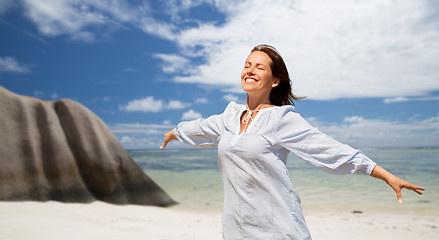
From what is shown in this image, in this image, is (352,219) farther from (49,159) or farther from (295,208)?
(49,159)

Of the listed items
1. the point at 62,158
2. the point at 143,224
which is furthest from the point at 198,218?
the point at 62,158

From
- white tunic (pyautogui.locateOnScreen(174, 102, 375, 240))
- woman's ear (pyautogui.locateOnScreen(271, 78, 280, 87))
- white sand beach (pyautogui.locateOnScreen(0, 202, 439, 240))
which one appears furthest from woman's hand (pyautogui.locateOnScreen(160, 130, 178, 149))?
white sand beach (pyautogui.locateOnScreen(0, 202, 439, 240))

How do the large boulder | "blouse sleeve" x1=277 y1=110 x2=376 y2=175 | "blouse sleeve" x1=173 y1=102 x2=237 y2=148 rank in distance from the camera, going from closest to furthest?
"blouse sleeve" x1=277 y1=110 x2=376 y2=175 → "blouse sleeve" x1=173 y1=102 x2=237 y2=148 → the large boulder

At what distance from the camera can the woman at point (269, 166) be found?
6.87 feet

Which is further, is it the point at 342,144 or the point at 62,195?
the point at 62,195

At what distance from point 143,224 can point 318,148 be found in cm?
463

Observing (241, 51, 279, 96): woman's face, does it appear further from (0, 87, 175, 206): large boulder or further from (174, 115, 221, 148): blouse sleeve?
(0, 87, 175, 206): large boulder

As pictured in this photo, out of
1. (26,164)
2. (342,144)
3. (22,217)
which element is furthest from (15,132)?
(342,144)

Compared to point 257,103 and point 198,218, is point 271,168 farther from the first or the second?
point 198,218

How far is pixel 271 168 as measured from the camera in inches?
84.9

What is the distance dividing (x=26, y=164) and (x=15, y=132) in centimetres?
75

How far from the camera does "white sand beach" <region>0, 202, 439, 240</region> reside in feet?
16.3

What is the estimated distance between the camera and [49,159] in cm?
748

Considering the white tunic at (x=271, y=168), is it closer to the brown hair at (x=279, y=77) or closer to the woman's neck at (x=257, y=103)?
the woman's neck at (x=257, y=103)
